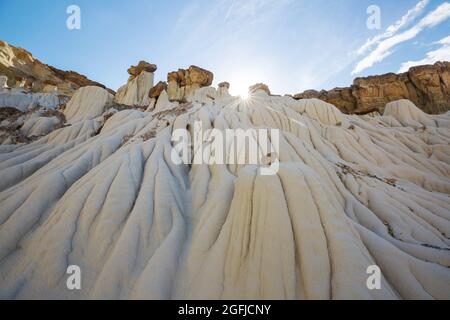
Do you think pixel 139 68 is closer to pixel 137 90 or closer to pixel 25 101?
pixel 137 90

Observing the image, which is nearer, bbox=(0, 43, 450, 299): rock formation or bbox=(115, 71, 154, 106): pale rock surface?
bbox=(0, 43, 450, 299): rock formation

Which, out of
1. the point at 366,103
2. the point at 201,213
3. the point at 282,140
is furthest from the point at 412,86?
the point at 201,213

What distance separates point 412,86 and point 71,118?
51.3m

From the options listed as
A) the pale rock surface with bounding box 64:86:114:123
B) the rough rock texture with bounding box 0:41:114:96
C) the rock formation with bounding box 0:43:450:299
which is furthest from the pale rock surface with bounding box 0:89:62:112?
the rough rock texture with bounding box 0:41:114:96

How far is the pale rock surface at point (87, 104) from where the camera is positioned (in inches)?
861

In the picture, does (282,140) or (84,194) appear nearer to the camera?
(84,194)

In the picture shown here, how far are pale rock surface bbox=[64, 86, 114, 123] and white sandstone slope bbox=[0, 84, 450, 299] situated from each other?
31.0ft

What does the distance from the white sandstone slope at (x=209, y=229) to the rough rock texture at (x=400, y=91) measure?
3647cm

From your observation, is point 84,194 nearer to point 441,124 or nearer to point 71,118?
point 71,118

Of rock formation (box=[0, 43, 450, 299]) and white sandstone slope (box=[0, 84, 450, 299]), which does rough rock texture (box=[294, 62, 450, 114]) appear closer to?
rock formation (box=[0, 43, 450, 299])

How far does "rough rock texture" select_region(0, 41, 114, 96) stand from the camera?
49.6 meters

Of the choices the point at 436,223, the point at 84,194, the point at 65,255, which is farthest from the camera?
the point at 436,223

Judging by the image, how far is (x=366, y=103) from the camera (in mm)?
44562

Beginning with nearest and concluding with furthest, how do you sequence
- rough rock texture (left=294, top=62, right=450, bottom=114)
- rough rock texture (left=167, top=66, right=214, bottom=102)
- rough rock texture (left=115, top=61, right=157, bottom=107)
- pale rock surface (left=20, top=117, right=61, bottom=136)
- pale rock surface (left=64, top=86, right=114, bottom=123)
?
pale rock surface (left=20, top=117, right=61, bottom=136) → pale rock surface (left=64, top=86, right=114, bottom=123) → rough rock texture (left=294, top=62, right=450, bottom=114) → rough rock texture (left=115, top=61, right=157, bottom=107) → rough rock texture (left=167, top=66, right=214, bottom=102)
